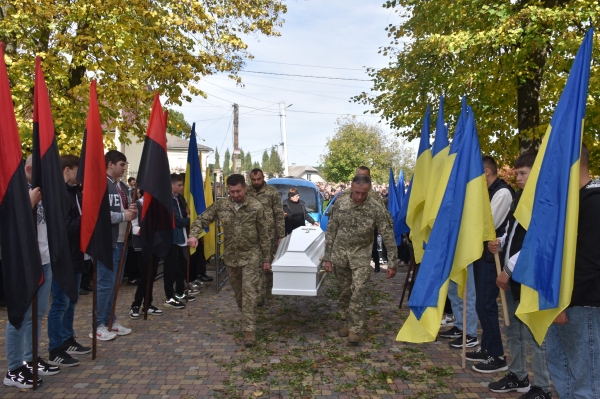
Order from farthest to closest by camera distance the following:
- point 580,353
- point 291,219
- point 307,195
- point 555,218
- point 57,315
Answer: point 307,195
point 291,219
point 57,315
point 555,218
point 580,353

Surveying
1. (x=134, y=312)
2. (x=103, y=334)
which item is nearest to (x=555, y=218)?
(x=103, y=334)

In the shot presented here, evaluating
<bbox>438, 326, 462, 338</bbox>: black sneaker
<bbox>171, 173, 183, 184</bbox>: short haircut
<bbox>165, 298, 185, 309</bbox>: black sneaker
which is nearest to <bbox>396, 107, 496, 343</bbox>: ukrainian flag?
<bbox>438, 326, 462, 338</bbox>: black sneaker

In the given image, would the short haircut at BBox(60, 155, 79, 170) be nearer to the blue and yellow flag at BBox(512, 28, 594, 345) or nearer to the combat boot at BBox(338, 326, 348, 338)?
the combat boot at BBox(338, 326, 348, 338)

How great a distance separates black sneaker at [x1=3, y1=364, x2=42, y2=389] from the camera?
4.07 meters

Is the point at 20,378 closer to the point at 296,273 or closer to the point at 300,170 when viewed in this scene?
the point at 296,273

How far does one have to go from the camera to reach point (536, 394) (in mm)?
3787

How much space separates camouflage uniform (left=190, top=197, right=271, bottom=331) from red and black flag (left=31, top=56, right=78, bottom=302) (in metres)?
1.79

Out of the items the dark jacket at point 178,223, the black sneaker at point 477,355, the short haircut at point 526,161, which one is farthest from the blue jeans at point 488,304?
the dark jacket at point 178,223

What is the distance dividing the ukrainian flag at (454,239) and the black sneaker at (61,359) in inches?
129

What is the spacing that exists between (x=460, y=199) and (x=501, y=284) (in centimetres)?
97

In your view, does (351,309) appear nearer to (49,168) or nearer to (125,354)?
(125,354)

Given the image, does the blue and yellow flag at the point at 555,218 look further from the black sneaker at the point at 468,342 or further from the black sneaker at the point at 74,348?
the black sneaker at the point at 74,348

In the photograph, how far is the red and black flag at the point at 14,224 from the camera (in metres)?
3.68

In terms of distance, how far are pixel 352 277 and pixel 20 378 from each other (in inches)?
139
